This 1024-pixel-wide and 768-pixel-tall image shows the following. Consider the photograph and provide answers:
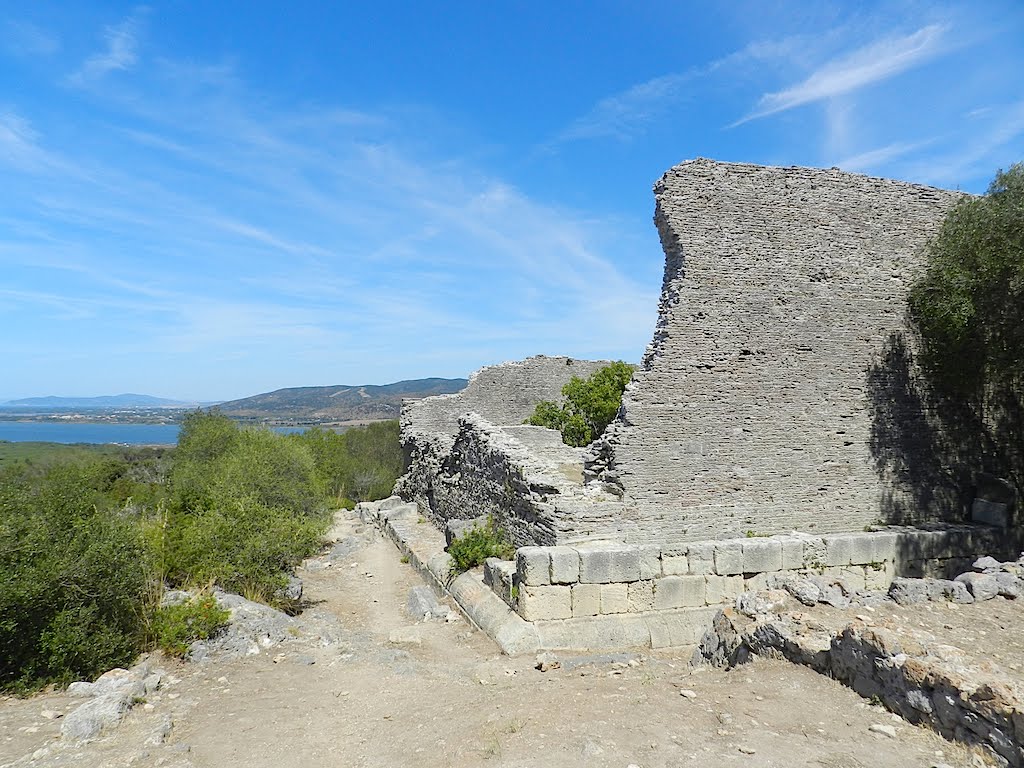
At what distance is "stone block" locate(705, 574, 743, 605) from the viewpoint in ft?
28.9

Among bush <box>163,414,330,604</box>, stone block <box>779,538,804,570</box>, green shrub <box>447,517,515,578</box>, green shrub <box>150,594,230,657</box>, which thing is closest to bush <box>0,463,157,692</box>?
green shrub <box>150,594,230,657</box>

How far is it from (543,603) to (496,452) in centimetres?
332

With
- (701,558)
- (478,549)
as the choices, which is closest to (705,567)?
(701,558)

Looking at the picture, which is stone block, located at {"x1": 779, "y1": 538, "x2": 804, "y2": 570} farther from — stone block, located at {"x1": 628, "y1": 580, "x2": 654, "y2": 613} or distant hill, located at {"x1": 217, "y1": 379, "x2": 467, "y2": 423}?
distant hill, located at {"x1": 217, "y1": 379, "x2": 467, "y2": 423}

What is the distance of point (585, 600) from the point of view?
8.31 meters

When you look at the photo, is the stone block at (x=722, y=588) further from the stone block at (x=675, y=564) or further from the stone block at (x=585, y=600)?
the stone block at (x=585, y=600)

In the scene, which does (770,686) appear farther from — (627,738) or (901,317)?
(901,317)

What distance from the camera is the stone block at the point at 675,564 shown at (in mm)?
8680

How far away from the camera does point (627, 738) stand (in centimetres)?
459

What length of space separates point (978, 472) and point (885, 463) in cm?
186

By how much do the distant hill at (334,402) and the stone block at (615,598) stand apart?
103705 millimetres

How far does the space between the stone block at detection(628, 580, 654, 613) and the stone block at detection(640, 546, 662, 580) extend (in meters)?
0.11

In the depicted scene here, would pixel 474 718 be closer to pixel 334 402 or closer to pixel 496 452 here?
pixel 496 452

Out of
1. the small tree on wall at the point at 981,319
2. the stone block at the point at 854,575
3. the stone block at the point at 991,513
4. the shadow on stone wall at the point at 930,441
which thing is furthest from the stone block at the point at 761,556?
the small tree on wall at the point at 981,319
